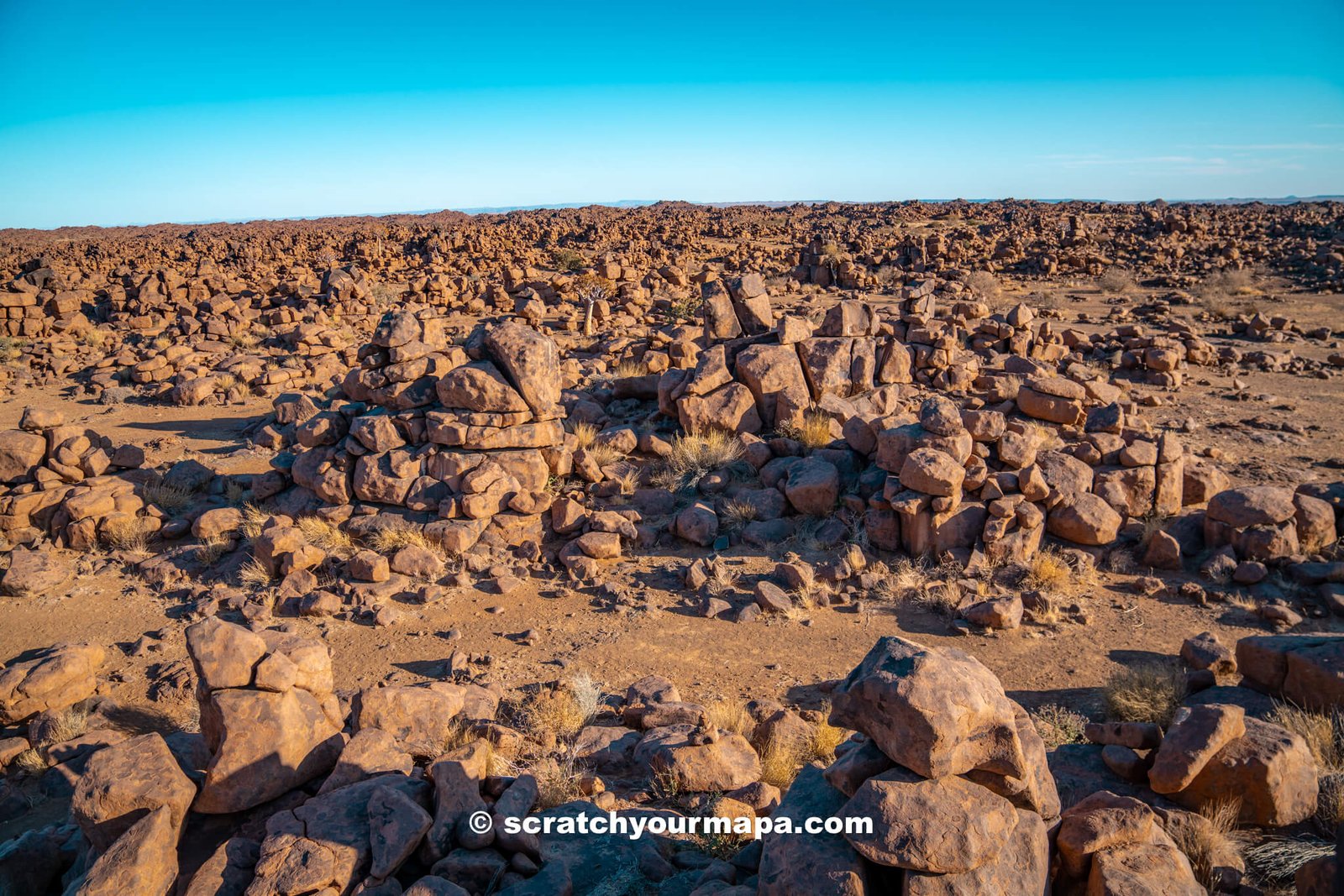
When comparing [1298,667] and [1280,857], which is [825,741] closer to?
[1280,857]

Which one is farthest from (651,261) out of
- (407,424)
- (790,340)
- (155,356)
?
(407,424)

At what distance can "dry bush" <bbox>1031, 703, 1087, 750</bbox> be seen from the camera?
6.04 m

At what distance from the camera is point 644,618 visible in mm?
8492

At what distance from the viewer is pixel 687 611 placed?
862 centimetres

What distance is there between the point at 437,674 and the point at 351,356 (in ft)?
52.8

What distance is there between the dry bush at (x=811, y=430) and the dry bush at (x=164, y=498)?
31.1ft

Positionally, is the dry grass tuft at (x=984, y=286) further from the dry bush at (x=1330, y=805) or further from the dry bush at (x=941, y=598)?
the dry bush at (x=1330, y=805)

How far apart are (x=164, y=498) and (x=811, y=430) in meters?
10.0

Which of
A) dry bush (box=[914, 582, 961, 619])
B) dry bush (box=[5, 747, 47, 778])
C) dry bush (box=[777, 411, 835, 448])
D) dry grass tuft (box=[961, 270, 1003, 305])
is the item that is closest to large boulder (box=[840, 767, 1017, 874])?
dry bush (box=[914, 582, 961, 619])

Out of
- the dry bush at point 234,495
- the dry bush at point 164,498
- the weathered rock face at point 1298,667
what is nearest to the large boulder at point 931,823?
the weathered rock face at point 1298,667

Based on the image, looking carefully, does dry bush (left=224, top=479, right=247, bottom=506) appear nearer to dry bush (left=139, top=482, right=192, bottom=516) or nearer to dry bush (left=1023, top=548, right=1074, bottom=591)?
dry bush (left=139, top=482, right=192, bottom=516)

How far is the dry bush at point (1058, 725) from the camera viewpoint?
6.04m

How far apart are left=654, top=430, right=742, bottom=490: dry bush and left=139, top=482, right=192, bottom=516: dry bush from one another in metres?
7.29

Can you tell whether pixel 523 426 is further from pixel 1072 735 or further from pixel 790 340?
pixel 1072 735
